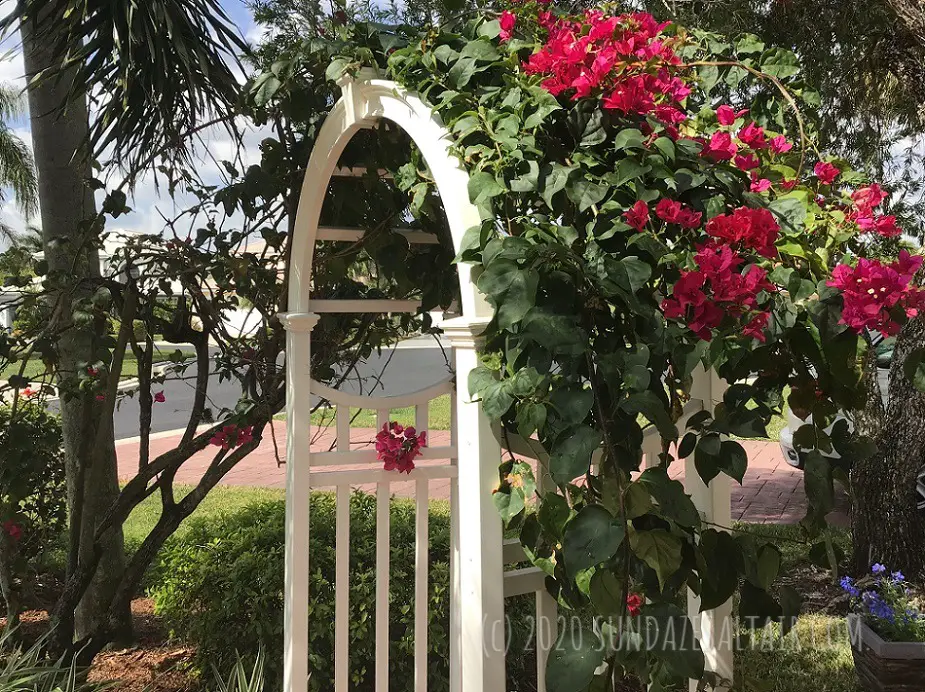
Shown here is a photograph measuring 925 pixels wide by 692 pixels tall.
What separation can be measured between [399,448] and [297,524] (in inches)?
14.3

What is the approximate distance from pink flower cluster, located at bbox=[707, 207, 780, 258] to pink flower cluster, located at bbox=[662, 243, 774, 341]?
0.03 metres

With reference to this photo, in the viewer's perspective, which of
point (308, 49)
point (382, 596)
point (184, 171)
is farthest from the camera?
point (184, 171)

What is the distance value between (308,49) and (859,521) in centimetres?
337

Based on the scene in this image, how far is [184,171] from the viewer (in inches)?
114

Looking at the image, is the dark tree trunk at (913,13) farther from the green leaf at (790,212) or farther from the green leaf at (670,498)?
the green leaf at (670,498)

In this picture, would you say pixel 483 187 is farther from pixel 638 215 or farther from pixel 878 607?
pixel 878 607

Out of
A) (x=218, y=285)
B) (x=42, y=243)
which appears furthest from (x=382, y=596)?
(x=42, y=243)

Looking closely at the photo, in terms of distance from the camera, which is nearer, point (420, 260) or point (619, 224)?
point (619, 224)

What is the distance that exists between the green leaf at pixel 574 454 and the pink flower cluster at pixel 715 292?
0.23 metres

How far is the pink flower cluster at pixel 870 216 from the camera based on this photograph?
140 centimetres

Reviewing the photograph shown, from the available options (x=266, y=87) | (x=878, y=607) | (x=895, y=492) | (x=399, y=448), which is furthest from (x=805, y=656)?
(x=266, y=87)

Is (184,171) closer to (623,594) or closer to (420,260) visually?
(420,260)

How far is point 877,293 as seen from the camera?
1.11 metres

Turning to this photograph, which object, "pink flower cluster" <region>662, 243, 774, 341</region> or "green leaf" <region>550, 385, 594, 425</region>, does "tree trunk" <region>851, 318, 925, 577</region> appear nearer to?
"pink flower cluster" <region>662, 243, 774, 341</region>
